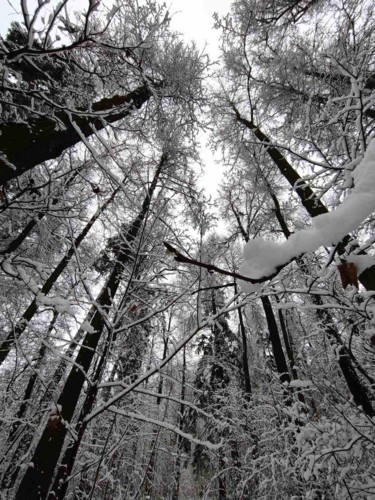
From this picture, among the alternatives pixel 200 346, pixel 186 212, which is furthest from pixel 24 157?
pixel 200 346

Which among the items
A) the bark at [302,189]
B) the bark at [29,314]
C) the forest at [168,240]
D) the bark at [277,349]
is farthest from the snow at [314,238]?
the bark at [277,349]

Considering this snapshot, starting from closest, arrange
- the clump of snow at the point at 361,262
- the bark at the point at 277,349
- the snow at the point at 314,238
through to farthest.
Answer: the snow at the point at 314,238 < the clump of snow at the point at 361,262 < the bark at the point at 277,349

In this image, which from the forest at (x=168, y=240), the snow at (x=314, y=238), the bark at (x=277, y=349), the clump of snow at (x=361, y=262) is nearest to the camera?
the snow at (x=314, y=238)

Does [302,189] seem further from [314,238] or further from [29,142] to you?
[314,238]

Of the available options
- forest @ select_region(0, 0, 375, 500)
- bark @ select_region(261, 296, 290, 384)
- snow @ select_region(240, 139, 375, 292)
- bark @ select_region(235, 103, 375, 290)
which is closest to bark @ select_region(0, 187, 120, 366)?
forest @ select_region(0, 0, 375, 500)

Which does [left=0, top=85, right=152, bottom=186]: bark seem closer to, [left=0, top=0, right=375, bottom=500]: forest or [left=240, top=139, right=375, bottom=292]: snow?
[left=0, top=0, right=375, bottom=500]: forest

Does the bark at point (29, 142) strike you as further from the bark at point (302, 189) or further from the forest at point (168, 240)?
the bark at point (302, 189)

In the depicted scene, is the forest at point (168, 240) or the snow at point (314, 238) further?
the forest at point (168, 240)

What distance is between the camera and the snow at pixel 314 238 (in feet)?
1.64

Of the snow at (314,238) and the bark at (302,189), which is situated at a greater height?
the bark at (302,189)

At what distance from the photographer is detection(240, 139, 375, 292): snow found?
1.64 feet

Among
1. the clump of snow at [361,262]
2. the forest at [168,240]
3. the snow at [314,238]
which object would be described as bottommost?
the snow at [314,238]

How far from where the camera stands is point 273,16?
569 cm

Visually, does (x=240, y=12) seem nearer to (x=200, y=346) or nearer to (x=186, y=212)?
(x=186, y=212)
